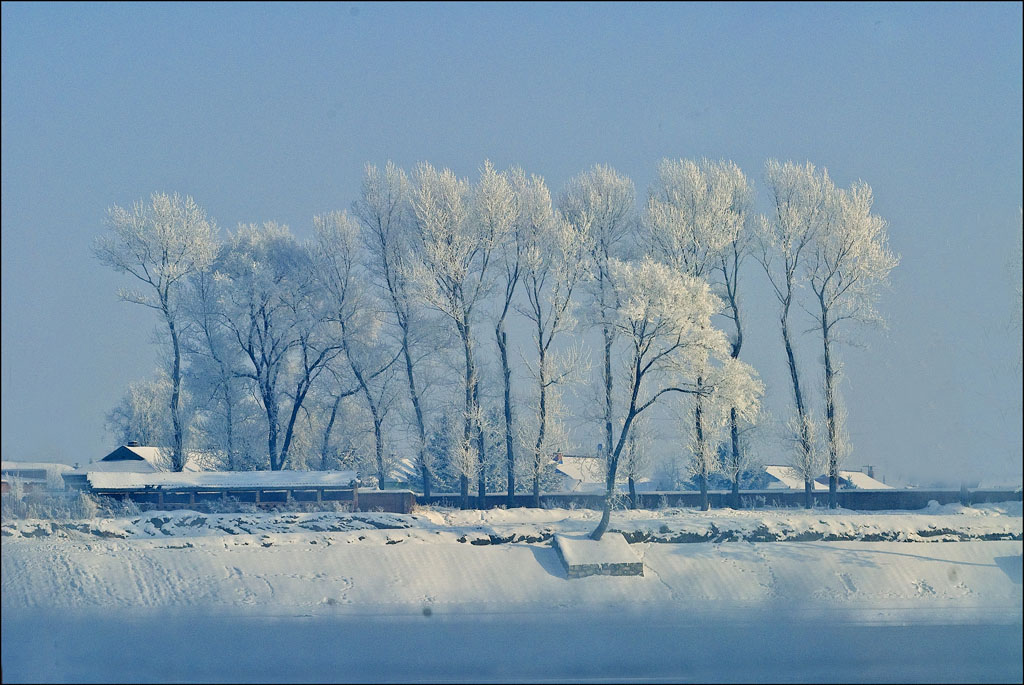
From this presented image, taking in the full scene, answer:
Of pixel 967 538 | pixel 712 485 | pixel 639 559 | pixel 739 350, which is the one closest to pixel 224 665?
pixel 639 559

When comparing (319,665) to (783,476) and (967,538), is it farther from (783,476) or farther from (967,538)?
(783,476)

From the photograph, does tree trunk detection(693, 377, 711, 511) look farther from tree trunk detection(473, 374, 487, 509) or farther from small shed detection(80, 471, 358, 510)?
small shed detection(80, 471, 358, 510)

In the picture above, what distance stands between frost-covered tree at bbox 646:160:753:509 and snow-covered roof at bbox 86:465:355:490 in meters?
15.6

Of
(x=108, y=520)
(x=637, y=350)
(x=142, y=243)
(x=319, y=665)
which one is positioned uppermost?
(x=142, y=243)

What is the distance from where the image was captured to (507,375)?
140 ft

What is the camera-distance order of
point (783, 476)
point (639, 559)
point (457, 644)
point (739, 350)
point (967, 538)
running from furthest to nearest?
point (783, 476), point (739, 350), point (967, 538), point (639, 559), point (457, 644)

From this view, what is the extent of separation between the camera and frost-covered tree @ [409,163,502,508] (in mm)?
41844

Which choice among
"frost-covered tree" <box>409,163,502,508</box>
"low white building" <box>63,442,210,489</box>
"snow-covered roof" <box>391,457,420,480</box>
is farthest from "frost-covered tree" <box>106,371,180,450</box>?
"frost-covered tree" <box>409,163,502,508</box>

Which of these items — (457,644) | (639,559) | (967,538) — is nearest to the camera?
(457,644)

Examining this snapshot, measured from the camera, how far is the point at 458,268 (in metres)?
42.1

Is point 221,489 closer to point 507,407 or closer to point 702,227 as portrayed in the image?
point 507,407

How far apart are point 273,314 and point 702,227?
23.2 m

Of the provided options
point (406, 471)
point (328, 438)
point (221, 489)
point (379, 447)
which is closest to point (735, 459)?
point (379, 447)

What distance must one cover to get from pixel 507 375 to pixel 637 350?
12709mm
